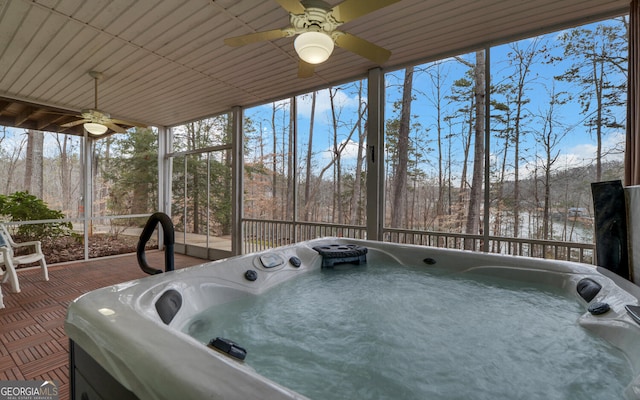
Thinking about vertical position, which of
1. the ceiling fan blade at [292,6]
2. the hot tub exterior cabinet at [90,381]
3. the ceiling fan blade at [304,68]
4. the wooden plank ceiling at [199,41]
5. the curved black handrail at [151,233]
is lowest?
the hot tub exterior cabinet at [90,381]

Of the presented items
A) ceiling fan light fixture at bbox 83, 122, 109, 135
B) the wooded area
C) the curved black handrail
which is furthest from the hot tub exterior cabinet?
ceiling fan light fixture at bbox 83, 122, 109, 135

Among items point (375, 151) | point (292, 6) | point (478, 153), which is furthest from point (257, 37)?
point (478, 153)

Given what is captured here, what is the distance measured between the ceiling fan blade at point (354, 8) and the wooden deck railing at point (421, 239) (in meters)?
2.21

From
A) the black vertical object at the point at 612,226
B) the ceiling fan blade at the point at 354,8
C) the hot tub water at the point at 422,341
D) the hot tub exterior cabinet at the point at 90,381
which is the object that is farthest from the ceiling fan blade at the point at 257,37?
the black vertical object at the point at 612,226

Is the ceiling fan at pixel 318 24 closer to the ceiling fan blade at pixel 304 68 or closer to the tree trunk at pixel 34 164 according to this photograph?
the ceiling fan blade at pixel 304 68

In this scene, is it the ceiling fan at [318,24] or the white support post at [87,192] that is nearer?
the ceiling fan at [318,24]

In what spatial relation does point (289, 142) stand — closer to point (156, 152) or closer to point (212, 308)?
point (156, 152)

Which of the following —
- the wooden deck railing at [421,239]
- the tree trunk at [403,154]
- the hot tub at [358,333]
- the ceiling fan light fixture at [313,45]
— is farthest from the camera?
the tree trunk at [403,154]

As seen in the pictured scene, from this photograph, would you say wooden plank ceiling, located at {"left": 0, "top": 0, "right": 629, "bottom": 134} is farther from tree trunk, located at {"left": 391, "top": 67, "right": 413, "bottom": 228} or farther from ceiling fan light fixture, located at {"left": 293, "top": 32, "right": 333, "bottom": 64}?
tree trunk, located at {"left": 391, "top": 67, "right": 413, "bottom": 228}

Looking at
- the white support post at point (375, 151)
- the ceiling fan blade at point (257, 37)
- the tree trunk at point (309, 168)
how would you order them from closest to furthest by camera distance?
the ceiling fan blade at point (257, 37)
the white support post at point (375, 151)
the tree trunk at point (309, 168)

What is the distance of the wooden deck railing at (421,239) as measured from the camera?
2.65 meters

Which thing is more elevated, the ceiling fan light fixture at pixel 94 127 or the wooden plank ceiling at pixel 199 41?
the wooden plank ceiling at pixel 199 41

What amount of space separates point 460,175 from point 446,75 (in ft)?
4.46

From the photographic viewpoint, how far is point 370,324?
1372 millimetres
